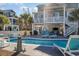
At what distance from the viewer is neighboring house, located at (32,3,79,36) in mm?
5207

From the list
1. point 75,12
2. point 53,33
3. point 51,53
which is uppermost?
point 75,12

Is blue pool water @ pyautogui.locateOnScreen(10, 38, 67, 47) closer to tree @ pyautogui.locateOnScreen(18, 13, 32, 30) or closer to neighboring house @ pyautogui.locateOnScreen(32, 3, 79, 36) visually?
neighboring house @ pyautogui.locateOnScreen(32, 3, 79, 36)

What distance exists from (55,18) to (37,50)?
698 millimetres

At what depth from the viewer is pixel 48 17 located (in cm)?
525

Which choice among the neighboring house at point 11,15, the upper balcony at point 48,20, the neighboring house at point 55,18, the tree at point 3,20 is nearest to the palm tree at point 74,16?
the neighboring house at point 55,18

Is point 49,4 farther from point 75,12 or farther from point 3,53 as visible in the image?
point 3,53

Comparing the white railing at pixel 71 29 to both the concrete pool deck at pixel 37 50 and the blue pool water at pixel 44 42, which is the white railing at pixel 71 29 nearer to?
the blue pool water at pixel 44 42

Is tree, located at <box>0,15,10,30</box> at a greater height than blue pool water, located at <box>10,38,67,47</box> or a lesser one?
greater

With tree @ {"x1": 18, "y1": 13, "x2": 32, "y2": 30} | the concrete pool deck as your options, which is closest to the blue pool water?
the concrete pool deck

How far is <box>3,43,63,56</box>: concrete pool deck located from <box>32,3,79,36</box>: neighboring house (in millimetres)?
300

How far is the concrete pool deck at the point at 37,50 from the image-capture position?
17.2ft

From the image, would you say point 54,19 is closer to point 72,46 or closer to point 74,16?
point 74,16

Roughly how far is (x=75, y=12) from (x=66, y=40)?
0.55m

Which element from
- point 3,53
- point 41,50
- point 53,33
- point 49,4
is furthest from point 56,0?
point 3,53
